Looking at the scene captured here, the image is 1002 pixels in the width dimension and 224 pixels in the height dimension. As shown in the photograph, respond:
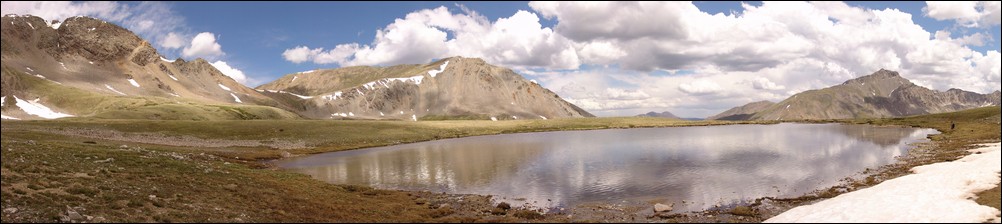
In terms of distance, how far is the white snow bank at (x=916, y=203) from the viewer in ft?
90.8

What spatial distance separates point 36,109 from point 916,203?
243 metres

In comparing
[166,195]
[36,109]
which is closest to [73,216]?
[166,195]

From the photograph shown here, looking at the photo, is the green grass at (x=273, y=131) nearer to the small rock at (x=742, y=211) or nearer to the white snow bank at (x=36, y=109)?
the white snow bank at (x=36, y=109)

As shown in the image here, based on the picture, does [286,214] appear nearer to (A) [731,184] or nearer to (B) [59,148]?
(B) [59,148]

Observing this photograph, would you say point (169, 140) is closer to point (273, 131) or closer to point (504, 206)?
point (273, 131)

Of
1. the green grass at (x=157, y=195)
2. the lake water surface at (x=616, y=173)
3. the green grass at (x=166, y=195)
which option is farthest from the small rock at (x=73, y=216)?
the lake water surface at (x=616, y=173)

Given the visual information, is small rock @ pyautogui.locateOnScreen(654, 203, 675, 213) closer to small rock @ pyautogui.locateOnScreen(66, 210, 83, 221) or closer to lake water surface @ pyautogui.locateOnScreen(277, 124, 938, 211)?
lake water surface @ pyautogui.locateOnScreen(277, 124, 938, 211)

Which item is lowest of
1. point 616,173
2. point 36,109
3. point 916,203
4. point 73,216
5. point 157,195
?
point 616,173

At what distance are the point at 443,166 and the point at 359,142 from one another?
62.5 metres

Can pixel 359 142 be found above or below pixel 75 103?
below

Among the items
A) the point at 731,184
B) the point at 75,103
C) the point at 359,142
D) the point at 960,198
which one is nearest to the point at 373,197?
the point at 731,184

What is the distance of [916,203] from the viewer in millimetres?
30656

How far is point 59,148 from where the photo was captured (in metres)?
46.8

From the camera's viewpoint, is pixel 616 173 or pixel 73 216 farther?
pixel 616 173
